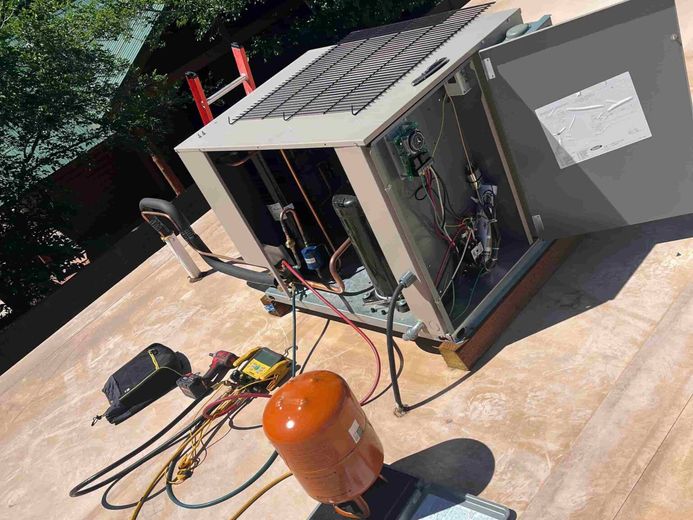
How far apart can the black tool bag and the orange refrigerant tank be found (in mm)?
2050

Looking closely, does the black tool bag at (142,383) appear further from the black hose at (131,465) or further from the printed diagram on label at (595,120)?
the printed diagram on label at (595,120)

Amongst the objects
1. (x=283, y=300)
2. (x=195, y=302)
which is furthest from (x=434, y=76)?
(x=195, y=302)

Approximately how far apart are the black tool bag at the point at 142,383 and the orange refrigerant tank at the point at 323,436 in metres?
2.05

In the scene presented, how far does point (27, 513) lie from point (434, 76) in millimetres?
3560

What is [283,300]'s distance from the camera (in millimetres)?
4395

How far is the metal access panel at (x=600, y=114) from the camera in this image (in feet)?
9.36

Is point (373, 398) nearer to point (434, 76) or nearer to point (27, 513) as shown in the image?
point (434, 76)

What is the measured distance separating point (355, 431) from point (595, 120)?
6.23 ft

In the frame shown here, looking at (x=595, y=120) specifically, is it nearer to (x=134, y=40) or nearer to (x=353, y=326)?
(x=353, y=326)

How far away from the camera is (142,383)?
4254 millimetres

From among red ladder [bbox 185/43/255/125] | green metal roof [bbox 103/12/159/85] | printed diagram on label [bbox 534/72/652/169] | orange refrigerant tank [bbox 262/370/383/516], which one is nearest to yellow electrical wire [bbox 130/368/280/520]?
orange refrigerant tank [bbox 262/370/383/516]

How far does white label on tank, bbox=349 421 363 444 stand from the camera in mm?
2457

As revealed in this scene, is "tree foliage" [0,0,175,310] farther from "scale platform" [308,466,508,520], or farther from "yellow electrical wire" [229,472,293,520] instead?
"scale platform" [308,466,508,520]

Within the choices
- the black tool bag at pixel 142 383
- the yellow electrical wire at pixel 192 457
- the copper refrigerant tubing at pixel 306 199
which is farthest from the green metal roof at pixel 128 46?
the yellow electrical wire at pixel 192 457
